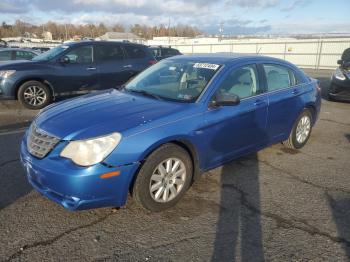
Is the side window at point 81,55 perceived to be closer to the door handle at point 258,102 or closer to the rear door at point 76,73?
the rear door at point 76,73

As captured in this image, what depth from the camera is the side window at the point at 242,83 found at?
4.33 m

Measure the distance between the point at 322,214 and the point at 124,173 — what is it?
7.01 ft

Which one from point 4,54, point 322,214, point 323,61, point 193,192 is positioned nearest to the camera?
point 322,214

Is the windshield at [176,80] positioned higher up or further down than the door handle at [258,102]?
higher up

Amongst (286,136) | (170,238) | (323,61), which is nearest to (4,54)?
(286,136)

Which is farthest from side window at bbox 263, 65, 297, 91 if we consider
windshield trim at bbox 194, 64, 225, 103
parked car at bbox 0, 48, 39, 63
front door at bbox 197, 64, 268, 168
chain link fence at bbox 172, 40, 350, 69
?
chain link fence at bbox 172, 40, 350, 69

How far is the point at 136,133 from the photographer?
337 centimetres

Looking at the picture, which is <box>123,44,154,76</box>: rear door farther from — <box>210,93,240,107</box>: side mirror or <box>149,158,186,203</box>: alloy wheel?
<box>149,158,186,203</box>: alloy wheel

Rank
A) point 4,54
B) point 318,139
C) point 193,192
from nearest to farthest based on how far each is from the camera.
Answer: point 193,192
point 318,139
point 4,54

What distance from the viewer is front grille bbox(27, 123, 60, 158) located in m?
3.35

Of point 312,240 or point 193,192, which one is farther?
point 193,192

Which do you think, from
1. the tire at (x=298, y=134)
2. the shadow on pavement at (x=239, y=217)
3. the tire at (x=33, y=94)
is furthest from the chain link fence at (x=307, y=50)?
the shadow on pavement at (x=239, y=217)

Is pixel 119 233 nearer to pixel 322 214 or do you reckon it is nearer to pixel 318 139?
pixel 322 214

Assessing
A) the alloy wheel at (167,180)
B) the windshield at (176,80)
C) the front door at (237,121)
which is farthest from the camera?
the windshield at (176,80)
